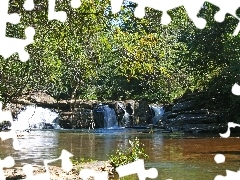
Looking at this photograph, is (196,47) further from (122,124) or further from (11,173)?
(11,173)

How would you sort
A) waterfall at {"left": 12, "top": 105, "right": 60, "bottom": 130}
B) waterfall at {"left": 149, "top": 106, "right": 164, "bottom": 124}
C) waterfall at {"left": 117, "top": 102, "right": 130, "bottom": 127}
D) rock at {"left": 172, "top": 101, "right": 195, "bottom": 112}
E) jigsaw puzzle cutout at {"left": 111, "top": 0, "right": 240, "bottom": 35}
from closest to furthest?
jigsaw puzzle cutout at {"left": 111, "top": 0, "right": 240, "bottom": 35}
rock at {"left": 172, "top": 101, "right": 195, "bottom": 112}
waterfall at {"left": 149, "top": 106, "right": 164, "bottom": 124}
waterfall at {"left": 12, "top": 105, "right": 60, "bottom": 130}
waterfall at {"left": 117, "top": 102, "right": 130, "bottom": 127}

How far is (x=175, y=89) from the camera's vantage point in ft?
179

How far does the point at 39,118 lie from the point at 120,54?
117 ft

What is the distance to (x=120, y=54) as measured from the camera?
10.6 meters

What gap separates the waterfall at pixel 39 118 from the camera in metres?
44.2

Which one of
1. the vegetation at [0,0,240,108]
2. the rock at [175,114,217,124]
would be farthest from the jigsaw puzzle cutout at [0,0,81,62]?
the rock at [175,114,217,124]

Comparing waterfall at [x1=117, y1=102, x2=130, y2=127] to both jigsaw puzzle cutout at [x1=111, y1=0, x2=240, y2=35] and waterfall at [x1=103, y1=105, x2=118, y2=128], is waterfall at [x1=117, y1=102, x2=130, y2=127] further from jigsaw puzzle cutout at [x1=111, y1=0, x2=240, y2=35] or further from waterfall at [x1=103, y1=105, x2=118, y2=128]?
jigsaw puzzle cutout at [x1=111, y1=0, x2=240, y2=35]

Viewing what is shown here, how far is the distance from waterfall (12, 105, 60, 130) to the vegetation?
2.13m

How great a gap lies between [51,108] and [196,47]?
50.0ft

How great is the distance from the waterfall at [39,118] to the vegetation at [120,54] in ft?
6.99

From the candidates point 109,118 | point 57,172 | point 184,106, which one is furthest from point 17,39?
point 109,118

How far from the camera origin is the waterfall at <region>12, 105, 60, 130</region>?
145ft

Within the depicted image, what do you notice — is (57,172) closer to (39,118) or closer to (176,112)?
(176,112)

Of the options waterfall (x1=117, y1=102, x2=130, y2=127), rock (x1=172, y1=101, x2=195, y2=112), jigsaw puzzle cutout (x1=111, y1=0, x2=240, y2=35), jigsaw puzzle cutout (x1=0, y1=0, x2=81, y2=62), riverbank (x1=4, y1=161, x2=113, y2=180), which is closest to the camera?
jigsaw puzzle cutout (x1=111, y1=0, x2=240, y2=35)
